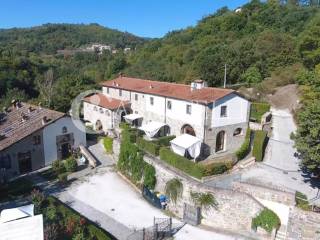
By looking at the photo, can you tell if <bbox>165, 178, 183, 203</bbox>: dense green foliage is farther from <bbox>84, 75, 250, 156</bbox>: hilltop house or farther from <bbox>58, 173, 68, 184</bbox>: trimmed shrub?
<bbox>58, 173, 68, 184</bbox>: trimmed shrub

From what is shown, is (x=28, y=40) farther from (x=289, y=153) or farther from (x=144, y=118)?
(x=289, y=153)

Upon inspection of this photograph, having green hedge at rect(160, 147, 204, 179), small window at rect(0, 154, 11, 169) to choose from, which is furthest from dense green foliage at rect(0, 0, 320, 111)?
green hedge at rect(160, 147, 204, 179)

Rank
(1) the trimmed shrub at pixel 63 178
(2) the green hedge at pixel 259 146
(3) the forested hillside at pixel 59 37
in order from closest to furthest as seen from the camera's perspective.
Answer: (2) the green hedge at pixel 259 146
(1) the trimmed shrub at pixel 63 178
(3) the forested hillside at pixel 59 37

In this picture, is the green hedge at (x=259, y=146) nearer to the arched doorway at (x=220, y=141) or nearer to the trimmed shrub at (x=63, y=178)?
the arched doorway at (x=220, y=141)

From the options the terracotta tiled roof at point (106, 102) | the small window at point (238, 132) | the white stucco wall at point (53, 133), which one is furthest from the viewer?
the terracotta tiled roof at point (106, 102)

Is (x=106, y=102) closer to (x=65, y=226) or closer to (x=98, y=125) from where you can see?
(x=98, y=125)

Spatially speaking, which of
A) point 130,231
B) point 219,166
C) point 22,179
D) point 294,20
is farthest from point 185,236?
point 294,20

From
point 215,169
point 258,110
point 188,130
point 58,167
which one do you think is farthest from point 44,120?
point 258,110

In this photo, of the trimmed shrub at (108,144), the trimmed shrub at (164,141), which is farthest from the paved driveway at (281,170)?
the trimmed shrub at (108,144)
